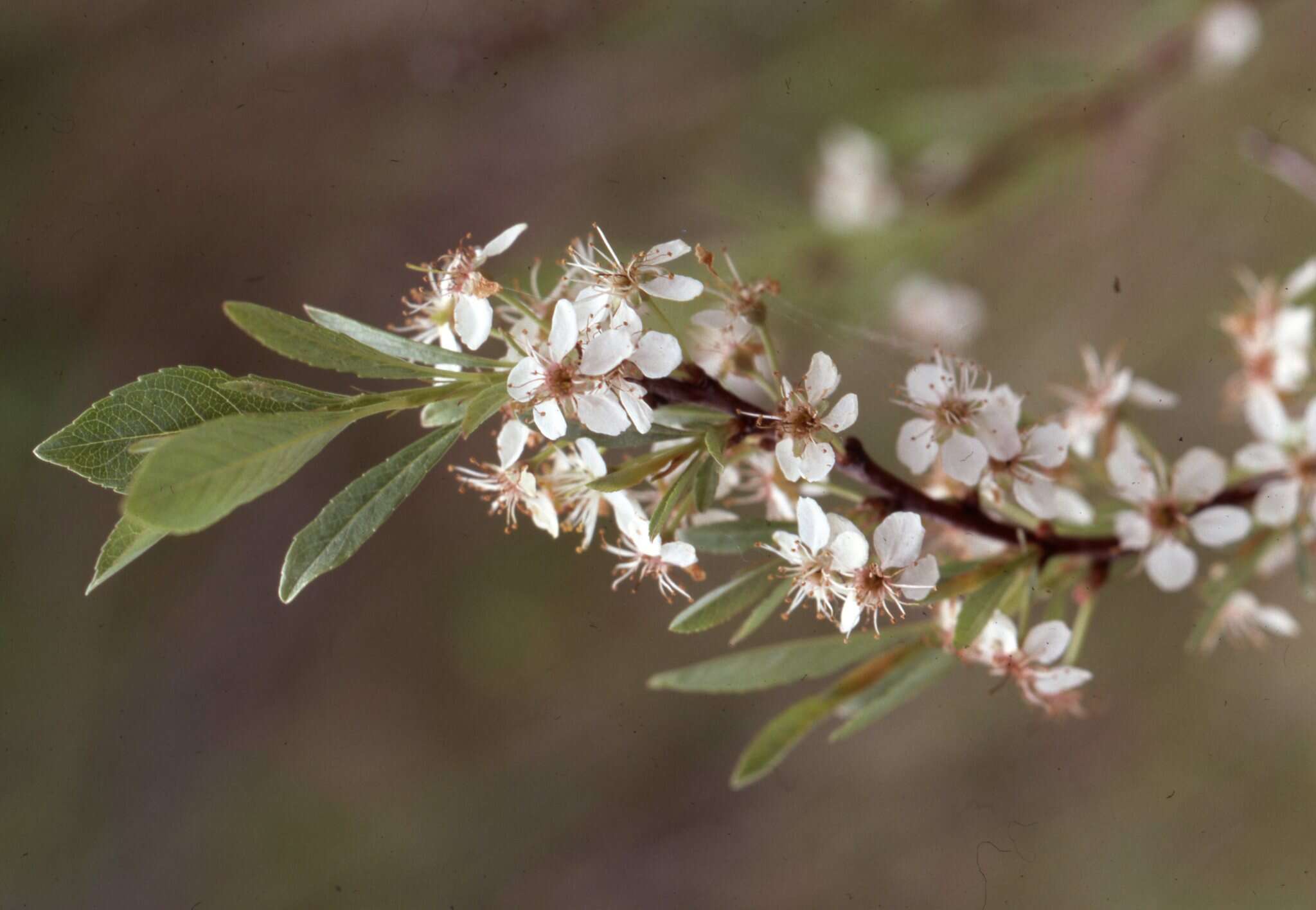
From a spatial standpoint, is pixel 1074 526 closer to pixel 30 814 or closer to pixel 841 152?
pixel 841 152

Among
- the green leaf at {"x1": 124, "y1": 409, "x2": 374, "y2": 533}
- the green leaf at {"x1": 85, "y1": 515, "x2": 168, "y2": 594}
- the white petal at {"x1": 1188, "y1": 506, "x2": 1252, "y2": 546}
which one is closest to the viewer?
the green leaf at {"x1": 124, "y1": 409, "x2": 374, "y2": 533}

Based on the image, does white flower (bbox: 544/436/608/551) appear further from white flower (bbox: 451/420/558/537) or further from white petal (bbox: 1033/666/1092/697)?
white petal (bbox: 1033/666/1092/697)

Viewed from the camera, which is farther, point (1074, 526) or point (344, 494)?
point (1074, 526)

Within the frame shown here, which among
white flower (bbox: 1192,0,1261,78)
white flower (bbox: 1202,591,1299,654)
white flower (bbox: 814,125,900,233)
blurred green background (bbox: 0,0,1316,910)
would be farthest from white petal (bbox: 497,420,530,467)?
white flower (bbox: 1192,0,1261,78)

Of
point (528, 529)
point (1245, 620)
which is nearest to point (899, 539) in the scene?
point (1245, 620)

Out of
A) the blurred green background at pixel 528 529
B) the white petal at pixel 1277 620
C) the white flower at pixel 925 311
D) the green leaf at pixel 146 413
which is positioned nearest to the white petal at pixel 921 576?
the green leaf at pixel 146 413

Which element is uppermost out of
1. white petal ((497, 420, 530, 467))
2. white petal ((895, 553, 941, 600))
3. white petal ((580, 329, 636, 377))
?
white petal ((580, 329, 636, 377))

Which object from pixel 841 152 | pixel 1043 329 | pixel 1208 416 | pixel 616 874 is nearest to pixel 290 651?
pixel 616 874
